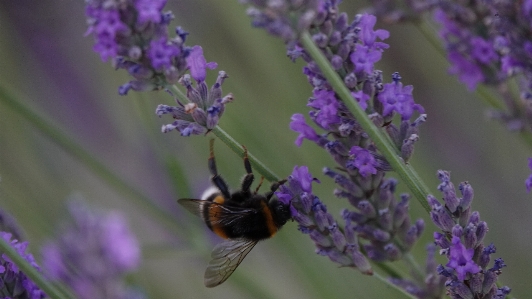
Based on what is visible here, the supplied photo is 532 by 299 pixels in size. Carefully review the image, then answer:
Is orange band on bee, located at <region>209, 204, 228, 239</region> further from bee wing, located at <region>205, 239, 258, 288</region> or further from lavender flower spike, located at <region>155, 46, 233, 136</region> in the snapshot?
lavender flower spike, located at <region>155, 46, 233, 136</region>

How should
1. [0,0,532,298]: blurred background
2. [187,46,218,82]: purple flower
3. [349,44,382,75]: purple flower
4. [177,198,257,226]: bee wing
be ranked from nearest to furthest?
1. [349,44,382,75]: purple flower
2. [187,46,218,82]: purple flower
3. [177,198,257,226]: bee wing
4. [0,0,532,298]: blurred background

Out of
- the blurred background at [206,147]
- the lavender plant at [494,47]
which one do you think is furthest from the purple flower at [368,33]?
the blurred background at [206,147]

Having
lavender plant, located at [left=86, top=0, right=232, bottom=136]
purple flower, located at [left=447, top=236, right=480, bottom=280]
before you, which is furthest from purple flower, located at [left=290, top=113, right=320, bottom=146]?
purple flower, located at [left=447, top=236, right=480, bottom=280]

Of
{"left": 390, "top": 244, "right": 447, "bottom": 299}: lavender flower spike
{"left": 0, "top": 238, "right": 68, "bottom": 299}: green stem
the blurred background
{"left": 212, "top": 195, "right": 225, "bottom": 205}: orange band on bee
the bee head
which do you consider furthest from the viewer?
the blurred background

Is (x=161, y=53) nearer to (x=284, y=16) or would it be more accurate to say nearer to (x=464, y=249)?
(x=284, y=16)

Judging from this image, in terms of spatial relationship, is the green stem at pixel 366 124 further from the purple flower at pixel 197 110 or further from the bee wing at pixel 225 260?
the bee wing at pixel 225 260
